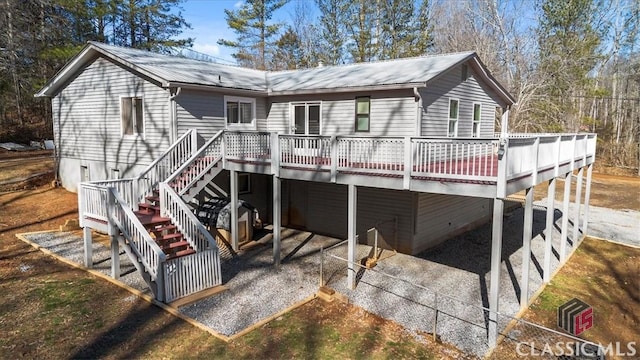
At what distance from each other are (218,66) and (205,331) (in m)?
12.4

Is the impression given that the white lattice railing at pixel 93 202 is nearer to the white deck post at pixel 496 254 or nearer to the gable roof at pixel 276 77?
the gable roof at pixel 276 77

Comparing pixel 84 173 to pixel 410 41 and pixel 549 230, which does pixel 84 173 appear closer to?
pixel 549 230

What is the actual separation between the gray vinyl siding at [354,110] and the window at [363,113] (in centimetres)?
13

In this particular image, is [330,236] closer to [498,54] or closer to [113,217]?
[113,217]

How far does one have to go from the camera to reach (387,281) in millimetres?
10648

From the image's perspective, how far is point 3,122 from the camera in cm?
3472

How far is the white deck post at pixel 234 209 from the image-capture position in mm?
12430

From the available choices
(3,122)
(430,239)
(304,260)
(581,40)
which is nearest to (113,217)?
(304,260)

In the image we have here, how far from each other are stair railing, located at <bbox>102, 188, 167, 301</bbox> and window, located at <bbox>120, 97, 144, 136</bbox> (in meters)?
4.93

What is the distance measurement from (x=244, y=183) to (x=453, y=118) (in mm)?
8211

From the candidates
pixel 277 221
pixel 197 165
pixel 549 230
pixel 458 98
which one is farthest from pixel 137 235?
pixel 458 98

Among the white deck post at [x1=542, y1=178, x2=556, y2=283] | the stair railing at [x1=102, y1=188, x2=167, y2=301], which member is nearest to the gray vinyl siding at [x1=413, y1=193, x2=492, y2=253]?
the white deck post at [x1=542, y1=178, x2=556, y2=283]

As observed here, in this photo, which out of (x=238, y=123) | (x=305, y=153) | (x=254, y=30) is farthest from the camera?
(x=254, y=30)

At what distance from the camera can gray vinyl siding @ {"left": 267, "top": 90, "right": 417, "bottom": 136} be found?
40.3ft
